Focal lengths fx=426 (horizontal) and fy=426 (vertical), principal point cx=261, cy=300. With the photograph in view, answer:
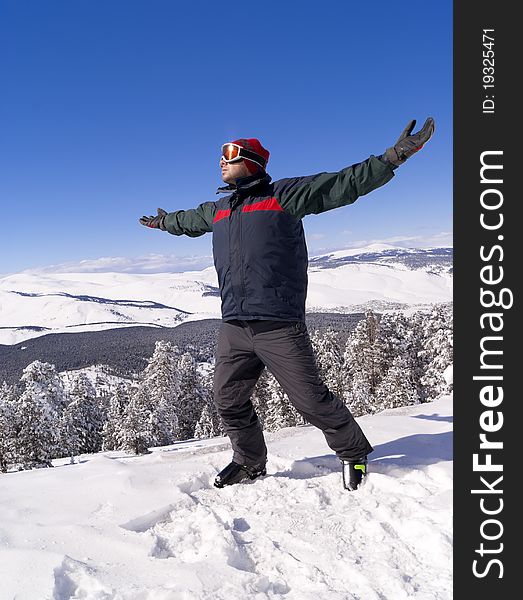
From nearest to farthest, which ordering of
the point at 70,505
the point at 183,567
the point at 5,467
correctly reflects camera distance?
the point at 183,567, the point at 70,505, the point at 5,467

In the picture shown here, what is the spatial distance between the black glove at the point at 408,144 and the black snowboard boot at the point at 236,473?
9.73ft

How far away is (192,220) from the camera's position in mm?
4473

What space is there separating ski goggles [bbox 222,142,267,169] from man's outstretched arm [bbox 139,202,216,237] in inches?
23.2

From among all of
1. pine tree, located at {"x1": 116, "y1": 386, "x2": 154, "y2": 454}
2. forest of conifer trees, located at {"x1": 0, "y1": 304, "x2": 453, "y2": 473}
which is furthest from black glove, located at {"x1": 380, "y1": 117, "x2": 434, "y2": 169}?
pine tree, located at {"x1": 116, "y1": 386, "x2": 154, "y2": 454}

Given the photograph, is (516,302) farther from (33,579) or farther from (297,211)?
(33,579)

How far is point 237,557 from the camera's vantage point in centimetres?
270

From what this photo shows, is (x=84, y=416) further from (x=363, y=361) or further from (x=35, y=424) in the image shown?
(x=363, y=361)

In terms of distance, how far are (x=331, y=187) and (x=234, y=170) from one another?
95 centimetres

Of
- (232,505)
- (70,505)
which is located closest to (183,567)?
(232,505)

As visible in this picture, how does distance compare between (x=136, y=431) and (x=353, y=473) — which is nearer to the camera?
(x=353, y=473)

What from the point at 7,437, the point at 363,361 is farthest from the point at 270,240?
the point at 363,361

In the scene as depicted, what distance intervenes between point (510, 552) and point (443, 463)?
191cm

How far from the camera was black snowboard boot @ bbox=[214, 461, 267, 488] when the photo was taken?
3859mm

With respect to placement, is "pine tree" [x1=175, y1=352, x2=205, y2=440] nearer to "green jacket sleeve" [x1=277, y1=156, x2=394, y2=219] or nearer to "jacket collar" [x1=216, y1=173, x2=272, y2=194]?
"jacket collar" [x1=216, y1=173, x2=272, y2=194]
